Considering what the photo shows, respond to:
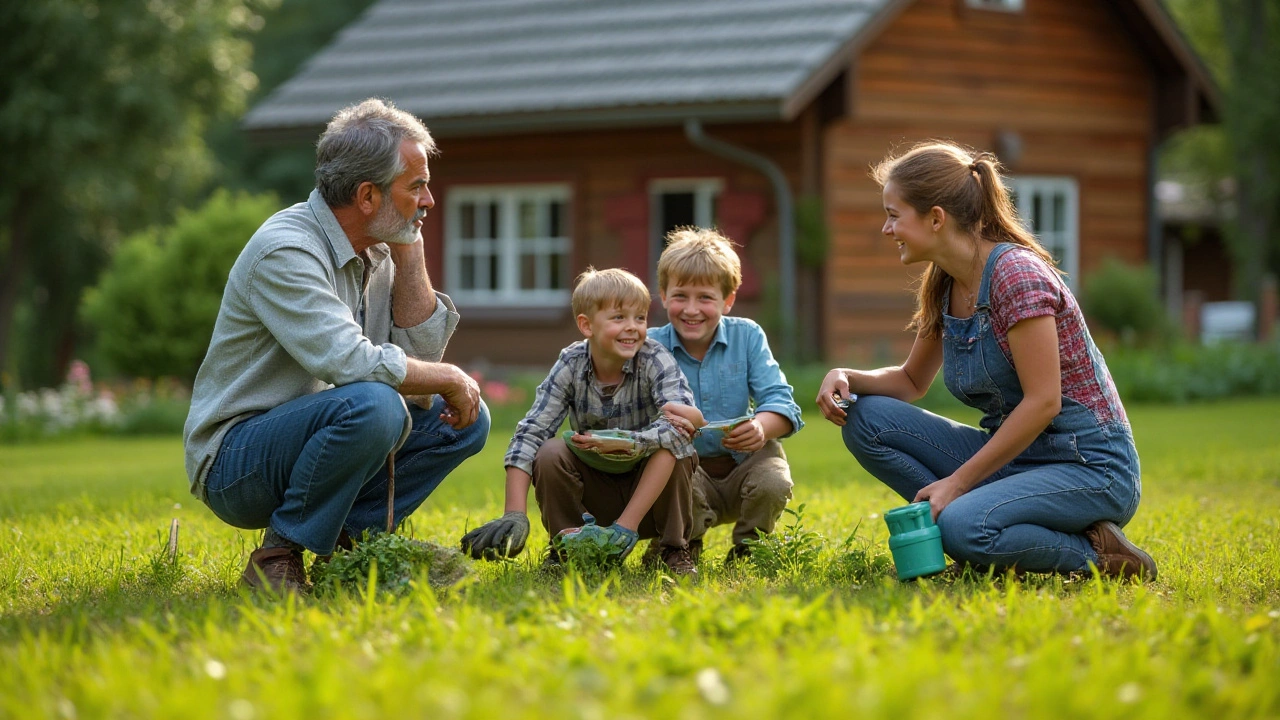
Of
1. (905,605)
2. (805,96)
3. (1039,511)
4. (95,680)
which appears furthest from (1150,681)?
(805,96)

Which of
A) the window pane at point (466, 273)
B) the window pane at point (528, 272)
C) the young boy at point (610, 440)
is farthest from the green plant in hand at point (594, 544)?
the window pane at point (466, 273)

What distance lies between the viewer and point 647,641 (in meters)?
3.01

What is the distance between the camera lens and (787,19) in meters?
14.0

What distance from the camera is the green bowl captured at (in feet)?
13.9

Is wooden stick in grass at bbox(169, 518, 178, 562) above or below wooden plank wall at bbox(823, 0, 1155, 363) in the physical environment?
below

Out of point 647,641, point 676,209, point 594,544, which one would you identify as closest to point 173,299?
point 676,209

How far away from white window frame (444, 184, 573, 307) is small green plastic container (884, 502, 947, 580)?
1141cm

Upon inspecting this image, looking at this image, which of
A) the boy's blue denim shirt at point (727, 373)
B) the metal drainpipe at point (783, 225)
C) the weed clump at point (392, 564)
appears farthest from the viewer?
the metal drainpipe at point (783, 225)

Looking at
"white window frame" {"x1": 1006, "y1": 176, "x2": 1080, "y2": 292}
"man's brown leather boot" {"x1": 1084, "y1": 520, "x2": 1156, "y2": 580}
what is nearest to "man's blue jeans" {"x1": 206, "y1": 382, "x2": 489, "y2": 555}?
"man's brown leather boot" {"x1": 1084, "y1": 520, "x2": 1156, "y2": 580}

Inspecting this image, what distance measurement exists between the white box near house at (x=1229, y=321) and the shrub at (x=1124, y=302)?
3.96 metres

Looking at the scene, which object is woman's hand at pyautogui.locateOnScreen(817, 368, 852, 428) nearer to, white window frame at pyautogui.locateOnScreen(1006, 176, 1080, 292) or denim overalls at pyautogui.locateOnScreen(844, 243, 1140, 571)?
denim overalls at pyautogui.locateOnScreen(844, 243, 1140, 571)

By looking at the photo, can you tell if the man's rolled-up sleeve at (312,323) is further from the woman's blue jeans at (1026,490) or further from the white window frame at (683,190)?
the white window frame at (683,190)

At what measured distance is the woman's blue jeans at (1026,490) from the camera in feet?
13.3

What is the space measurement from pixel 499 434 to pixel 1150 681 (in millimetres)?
8330
